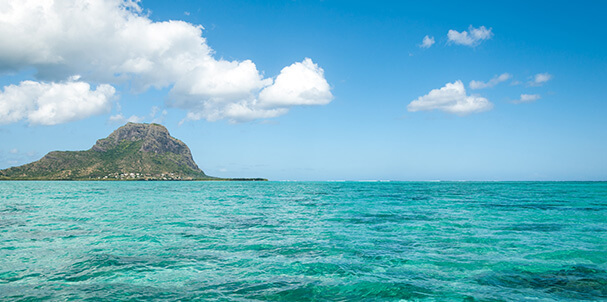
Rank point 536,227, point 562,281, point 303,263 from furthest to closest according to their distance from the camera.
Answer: point 536,227 < point 303,263 < point 562,281

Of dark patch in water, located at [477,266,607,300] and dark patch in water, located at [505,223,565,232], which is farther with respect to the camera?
dark patch in water, located at [505,223,565,232]

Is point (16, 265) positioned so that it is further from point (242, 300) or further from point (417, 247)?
point (417, 247)

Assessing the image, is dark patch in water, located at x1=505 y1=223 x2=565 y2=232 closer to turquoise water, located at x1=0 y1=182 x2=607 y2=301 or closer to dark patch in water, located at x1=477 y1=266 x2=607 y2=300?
turquoise water, located at x1=0 y1=182 x2=607 y2=301

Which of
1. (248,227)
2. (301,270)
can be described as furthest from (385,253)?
(248,227)

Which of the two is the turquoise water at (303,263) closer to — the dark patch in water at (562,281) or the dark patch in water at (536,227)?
the dark patch in water at (562,281)

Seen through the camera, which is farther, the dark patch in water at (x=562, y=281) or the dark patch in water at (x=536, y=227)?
the dark patch in water at (x=536, y=227)

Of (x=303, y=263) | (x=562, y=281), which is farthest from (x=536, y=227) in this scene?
(x=303, y=263)

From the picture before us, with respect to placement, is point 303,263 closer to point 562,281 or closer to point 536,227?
point 562,281

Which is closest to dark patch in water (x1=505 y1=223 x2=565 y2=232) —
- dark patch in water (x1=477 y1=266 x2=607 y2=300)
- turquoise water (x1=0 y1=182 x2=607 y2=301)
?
turquoise water (x1=0 y1=182 x2=607 y2=301)

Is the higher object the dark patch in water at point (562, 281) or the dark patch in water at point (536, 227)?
the dark patch in water at point (562, 281)

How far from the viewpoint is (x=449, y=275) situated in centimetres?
1419

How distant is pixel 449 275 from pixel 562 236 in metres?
15.1

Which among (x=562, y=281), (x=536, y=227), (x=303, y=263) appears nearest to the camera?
(x=562, y=281)

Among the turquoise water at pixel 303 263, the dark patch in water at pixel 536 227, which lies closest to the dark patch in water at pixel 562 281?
the turquoise water at pixel 303 263
